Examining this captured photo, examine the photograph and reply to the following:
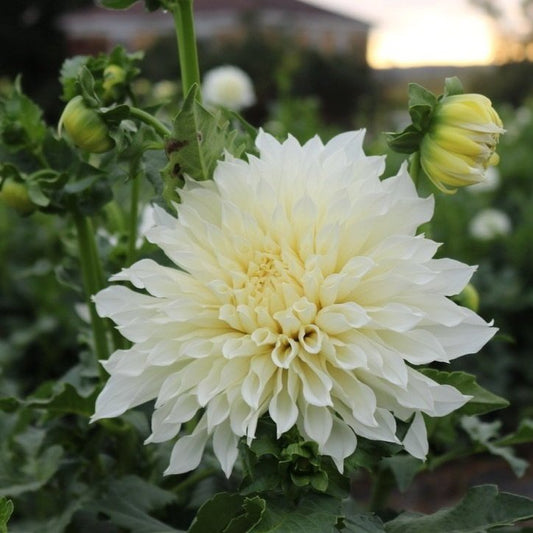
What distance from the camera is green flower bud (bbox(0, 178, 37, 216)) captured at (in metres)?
0.83

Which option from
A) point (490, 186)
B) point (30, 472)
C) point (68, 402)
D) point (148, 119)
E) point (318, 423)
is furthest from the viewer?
point (490, 186)

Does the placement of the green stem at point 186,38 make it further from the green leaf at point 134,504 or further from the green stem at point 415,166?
the green leaf at point 134,504

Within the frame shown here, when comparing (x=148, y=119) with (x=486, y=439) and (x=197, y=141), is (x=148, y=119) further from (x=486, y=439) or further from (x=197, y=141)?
(x=486, y=439)

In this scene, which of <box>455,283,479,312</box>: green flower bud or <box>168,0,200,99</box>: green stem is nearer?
<box>168,0,200,99</box>: green stem

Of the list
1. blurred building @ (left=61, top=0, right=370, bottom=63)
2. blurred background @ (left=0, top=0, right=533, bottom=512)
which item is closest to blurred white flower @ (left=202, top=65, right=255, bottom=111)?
blurred background @ (left=0, top=0, right=533, bottom=512)

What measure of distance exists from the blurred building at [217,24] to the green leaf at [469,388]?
54.0ft

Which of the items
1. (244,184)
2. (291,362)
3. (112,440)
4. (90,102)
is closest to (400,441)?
(291,362)

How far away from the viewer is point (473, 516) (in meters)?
0.77

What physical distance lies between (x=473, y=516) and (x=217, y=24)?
17.3 meters

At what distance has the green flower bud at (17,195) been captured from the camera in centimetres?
83

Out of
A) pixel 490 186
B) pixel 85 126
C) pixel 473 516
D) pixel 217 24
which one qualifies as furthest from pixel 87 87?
pixel 217 24

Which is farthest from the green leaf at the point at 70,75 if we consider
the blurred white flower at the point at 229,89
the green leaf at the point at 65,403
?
the blurred white flower at the point at 229,89

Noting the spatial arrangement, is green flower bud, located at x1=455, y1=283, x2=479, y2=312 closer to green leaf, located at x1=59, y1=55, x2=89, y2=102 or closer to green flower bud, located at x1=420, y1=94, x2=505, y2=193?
green flower bud, located at x1=420, y1=94, x2=505, y2=193

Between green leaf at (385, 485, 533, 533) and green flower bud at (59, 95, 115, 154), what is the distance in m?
0.40
